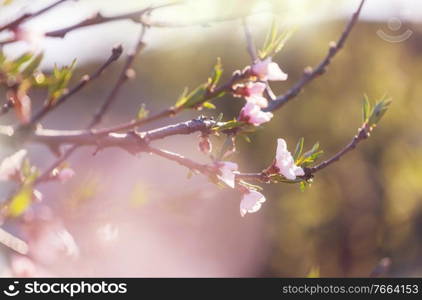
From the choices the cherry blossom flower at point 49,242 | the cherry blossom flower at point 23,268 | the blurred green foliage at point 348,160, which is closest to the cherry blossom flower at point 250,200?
the cherry blossom flower at point 49,242

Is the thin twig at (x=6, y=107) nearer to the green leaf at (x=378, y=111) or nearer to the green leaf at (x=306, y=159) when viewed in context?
the green leaf at (x=306, y=159)

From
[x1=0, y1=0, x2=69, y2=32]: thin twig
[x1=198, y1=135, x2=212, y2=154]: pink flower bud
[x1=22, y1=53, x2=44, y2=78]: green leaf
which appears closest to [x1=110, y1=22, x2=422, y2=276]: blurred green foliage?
[x1=198, y1=135, x2=212, y2=154]: pink flower bud

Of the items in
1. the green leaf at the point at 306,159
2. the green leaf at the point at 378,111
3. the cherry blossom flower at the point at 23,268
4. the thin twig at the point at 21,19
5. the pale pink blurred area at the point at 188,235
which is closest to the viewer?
the thin twig at the point at 21,19

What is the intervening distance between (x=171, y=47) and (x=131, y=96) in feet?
8.84

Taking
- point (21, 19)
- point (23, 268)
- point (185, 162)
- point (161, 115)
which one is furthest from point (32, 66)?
point (23, 268)

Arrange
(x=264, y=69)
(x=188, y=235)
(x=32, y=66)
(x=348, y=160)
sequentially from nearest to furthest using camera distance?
(x=32, y=66) < (x=264, y=69) < (x=348, y=160) < (x=188, y=235)

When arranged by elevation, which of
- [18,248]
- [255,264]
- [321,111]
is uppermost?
[321,111]

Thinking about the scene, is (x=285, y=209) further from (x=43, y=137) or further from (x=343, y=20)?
(x=43, y=137)

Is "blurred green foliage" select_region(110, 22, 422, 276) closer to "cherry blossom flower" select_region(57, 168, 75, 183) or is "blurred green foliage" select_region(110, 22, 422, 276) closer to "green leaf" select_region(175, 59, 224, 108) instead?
"cherry blossom flower" select_region(57, 168, 75, 183)

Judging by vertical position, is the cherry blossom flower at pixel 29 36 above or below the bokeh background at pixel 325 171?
below

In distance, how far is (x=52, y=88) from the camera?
43.1 inches

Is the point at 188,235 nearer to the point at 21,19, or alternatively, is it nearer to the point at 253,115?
the point at 253,115

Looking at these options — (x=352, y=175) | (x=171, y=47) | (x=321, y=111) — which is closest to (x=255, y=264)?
(x=352, y=175)

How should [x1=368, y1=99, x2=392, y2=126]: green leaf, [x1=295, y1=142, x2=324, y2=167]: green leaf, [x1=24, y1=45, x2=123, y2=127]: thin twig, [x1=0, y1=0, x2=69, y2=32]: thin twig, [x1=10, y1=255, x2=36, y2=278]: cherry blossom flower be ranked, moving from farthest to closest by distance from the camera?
1. [x1=10, y1=255, x2=36, y2=278]: cherry blossom flower
2. [x1=368, y1=99, x2=392, y2=126]: green leaf
3. [x1=295, y1=142, x2=324, y2=167]: green leaf
4. [x1=0, y1=0, x2=69, y2=32]: thin twig
5. [x1=24, y1=45, x2=123, y2=127]: thin twig
